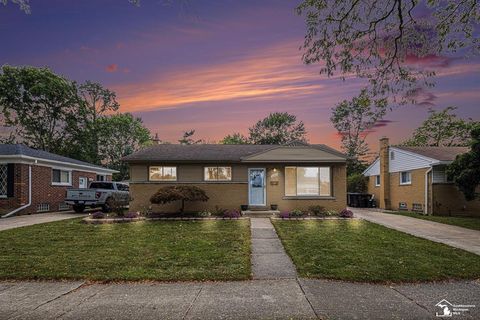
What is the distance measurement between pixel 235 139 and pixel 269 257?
48.4 meters

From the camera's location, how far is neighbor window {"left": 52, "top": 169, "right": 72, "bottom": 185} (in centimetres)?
2200

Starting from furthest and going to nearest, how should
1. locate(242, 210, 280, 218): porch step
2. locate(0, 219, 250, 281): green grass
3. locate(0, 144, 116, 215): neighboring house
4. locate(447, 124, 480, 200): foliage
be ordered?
locate(0, 144, 116, 215): neighboring house < locate(242, 210, 280, 218): porch step < locate(447, 124, 480, 200): foliage < locate(0, 219, 250, 281): green grass

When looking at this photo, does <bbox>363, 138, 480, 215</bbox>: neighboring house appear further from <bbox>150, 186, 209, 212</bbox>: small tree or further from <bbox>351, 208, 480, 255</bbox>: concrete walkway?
<bbox>150, 186, 209, 212</bbox>: small tree

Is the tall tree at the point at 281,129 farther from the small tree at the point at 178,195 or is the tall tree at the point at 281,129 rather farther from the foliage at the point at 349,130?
the small tree at the point at 178,195

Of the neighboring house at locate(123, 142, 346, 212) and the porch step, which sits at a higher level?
the neighboring house at locate(123, 142, 346, 212)

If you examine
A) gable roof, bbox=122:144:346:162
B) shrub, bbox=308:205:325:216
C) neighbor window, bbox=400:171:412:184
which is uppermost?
gable roof, bbox=122:144:346:162

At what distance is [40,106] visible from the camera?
116 ft

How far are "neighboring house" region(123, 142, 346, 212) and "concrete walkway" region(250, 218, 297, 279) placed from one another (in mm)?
5557

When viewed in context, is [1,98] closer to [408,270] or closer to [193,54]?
[193,54]

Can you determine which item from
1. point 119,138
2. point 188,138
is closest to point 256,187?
point 119,138

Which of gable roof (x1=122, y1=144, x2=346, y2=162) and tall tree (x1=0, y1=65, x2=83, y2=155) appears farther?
tall tree (x1=0, y1=65, x2=83, y2=155)

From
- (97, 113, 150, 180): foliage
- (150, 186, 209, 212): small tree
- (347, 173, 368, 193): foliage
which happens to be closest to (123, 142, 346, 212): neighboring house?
(150, 186, 209, 212): small tree

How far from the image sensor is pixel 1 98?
111 feet

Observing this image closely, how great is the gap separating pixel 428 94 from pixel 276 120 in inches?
1882
